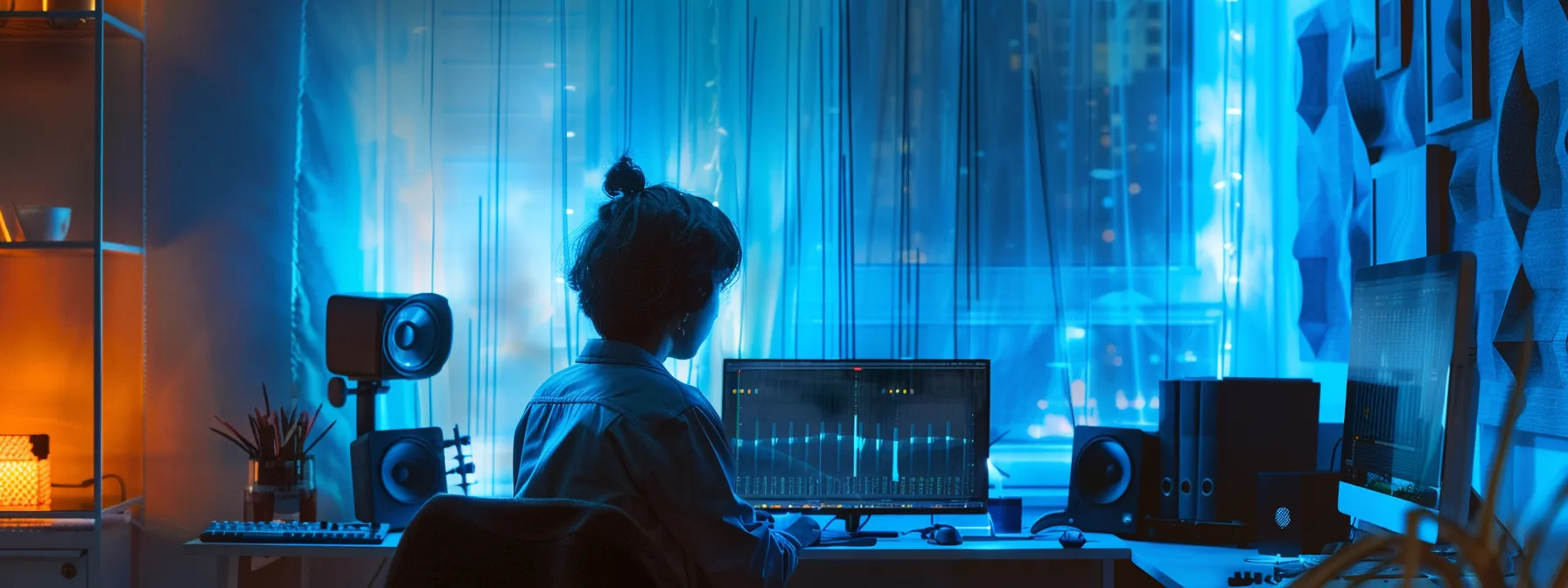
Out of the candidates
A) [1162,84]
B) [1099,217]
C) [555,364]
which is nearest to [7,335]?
[555,364]

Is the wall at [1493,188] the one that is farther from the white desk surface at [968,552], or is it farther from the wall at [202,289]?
the wall at [202,289]

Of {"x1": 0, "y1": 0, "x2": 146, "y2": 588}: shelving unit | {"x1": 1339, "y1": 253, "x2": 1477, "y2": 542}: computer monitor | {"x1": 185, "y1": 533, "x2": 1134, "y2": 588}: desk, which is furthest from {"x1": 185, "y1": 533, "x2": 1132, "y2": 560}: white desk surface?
{"x1": 0, "y1": 0, "x2": 146, "y2": 588}: shelving unit

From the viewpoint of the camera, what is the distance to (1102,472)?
2451 mm

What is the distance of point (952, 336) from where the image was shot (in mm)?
2822

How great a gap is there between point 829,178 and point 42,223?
195cm

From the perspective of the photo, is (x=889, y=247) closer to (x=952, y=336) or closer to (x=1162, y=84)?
(x=952, y=336)

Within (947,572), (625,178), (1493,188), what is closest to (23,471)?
(625,178)

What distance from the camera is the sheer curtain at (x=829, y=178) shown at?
2824mm

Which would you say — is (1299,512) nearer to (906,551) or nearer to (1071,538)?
(1071,538)

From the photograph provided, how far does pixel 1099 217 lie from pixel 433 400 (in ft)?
6.19

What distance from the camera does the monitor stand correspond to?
2.33 meters

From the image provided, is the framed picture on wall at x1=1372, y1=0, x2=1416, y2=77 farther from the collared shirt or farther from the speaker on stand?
the speaker on stand

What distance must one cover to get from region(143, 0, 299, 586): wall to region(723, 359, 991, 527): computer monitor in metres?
1.30

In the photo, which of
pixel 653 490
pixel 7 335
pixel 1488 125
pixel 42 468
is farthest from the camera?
pixel 7 335
